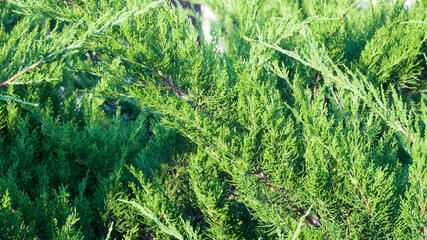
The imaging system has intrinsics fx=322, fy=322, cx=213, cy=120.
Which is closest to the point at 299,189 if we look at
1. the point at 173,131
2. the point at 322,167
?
the point at 322,167

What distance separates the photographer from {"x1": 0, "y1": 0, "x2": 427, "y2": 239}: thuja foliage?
1634mm

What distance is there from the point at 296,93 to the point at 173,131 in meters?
1.21

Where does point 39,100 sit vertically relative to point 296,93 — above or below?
above

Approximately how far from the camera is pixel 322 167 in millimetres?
1714

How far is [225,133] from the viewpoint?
1.84 metres

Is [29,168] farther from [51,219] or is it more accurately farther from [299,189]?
[299,189]

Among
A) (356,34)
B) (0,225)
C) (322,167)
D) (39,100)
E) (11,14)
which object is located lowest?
(356,34)

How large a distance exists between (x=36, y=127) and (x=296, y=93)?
2.37 metres

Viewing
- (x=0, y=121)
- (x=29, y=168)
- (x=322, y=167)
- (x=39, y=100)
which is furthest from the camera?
(x=39, y=100)

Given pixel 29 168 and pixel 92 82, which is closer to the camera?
pixel 29 168

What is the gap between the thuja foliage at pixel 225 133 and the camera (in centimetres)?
163

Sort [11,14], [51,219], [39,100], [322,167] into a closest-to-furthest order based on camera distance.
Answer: [322,167] < [51,219] < [39,100] < [11,14]

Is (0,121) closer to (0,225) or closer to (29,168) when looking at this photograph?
(29,168)

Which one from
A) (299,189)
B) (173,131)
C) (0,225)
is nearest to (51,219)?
(0,225)
